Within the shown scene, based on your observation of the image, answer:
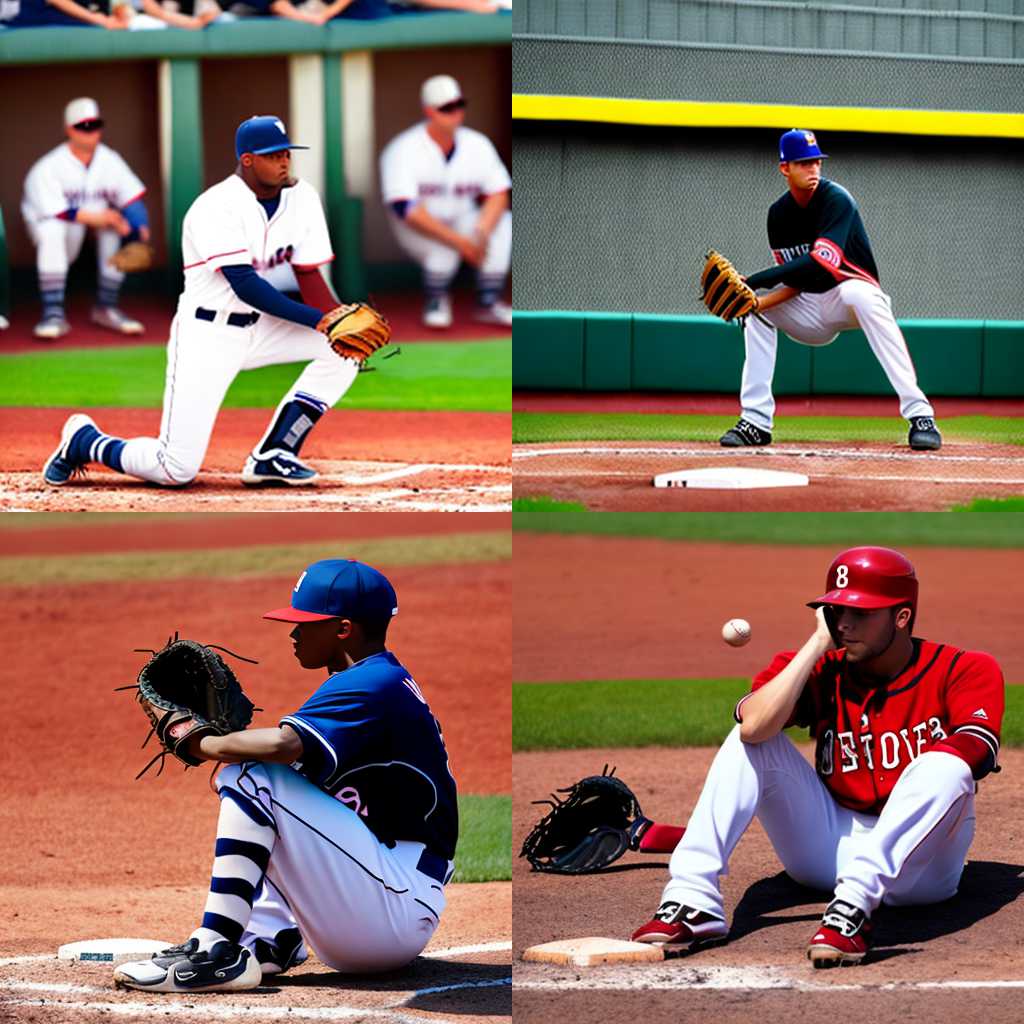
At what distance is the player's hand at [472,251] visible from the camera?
6805 mm

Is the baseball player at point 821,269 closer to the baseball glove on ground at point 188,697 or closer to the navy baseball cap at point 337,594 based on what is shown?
the navy baseball cap at point 337,594

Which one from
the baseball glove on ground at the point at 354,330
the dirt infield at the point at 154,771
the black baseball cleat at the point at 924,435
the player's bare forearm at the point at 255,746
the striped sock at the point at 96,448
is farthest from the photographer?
the black baseball cleat at the point at 924,435

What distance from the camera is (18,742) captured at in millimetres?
8234

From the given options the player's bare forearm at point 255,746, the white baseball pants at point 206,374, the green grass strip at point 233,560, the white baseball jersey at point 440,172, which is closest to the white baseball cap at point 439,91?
the white baseball jersey at point 440,172

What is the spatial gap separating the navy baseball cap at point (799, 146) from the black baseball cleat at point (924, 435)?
48.2 inches

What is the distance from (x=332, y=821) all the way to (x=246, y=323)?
122 inches

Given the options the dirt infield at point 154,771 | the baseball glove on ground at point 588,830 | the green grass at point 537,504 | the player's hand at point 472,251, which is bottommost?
the dirt infield at point 154,771

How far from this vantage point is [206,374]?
5.98 m

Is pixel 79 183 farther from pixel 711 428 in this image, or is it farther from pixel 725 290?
pixel 711 428

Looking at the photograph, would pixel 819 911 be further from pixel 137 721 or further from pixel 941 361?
pixel 137 721

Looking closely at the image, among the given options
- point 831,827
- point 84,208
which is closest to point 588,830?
point 831,827

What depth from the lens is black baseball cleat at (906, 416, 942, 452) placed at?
252 inches

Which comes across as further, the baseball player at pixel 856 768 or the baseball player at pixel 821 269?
the baseball player at pixel 821 269

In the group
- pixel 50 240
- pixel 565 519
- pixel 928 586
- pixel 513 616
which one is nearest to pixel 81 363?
pixel 50 240
